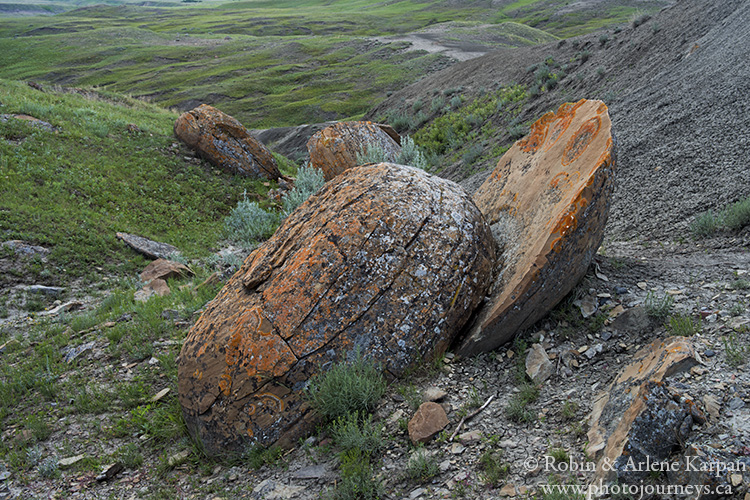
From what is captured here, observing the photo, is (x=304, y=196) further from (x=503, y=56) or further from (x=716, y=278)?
(x=503, y=56)

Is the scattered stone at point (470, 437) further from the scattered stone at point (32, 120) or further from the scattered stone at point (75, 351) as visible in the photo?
the scattered stone at point (32, 120)

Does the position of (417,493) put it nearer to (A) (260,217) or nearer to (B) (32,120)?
(A) (260,217)

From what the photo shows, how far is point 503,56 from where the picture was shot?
1122 inches

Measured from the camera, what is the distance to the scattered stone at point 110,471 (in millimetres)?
4398

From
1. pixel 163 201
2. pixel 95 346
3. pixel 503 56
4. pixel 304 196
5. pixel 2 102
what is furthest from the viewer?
pixel 503 56

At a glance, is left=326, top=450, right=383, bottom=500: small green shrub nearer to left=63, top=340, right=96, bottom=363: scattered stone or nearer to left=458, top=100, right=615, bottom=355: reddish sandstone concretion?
left=458, top=100, right=615, bottom=355: reddish sandstone concretion

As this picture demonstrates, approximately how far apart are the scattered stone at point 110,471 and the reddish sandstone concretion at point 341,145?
11147 mm

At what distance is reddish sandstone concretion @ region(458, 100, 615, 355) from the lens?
4.66 metres

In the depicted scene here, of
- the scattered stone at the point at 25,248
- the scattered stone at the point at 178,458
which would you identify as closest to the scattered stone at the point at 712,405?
the scattered stone at the point at 178,458

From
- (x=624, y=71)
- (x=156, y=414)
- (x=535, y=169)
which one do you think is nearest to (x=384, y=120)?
(x=624, y=71)

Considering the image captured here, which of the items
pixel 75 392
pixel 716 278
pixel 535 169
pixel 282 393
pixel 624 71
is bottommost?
pixel 75 392

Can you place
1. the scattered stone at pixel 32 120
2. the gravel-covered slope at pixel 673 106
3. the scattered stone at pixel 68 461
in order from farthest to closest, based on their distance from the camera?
the scattered stone at pixel 32 120
the gravel-covered slope at pixel 673 106
the scattered stone at pixel 68 461

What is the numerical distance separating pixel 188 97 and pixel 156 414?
160 feet

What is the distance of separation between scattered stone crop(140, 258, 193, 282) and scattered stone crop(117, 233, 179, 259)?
31.6 inches
